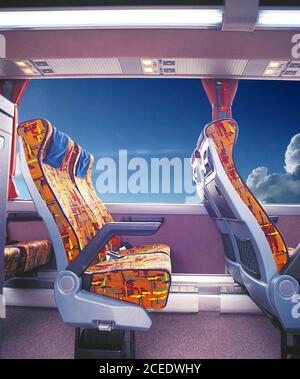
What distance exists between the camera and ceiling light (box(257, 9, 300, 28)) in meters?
2.06

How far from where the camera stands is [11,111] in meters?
1.52

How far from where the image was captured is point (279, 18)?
83.9 inches

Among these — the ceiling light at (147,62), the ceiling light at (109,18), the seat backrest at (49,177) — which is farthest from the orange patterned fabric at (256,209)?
the ceiling light at (147,62)

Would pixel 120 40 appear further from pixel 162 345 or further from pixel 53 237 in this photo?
pixel 162 345

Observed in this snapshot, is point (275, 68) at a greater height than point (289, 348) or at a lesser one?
greater

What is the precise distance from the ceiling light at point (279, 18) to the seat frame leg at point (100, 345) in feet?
6.65

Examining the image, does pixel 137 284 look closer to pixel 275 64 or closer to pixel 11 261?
pixel 11 261

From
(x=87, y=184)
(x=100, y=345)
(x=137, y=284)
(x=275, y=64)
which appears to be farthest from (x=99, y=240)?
(x=275, y=64)

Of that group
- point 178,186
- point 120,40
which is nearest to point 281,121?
point 178,186

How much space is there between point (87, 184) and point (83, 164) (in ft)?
0.68

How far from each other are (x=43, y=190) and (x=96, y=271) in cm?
39

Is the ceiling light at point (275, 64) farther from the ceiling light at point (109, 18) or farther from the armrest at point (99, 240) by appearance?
the armrest at point (99, 240)

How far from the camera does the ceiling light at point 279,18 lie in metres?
2.06

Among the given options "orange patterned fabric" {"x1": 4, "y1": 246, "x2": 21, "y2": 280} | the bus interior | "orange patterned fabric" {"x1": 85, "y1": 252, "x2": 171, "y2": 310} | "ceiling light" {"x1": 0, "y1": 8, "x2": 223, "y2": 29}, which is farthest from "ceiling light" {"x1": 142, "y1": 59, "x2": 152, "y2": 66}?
"orange patterned fabric" {"x1": 85, "y1": 252, "x2": 171, "y2": 310}
